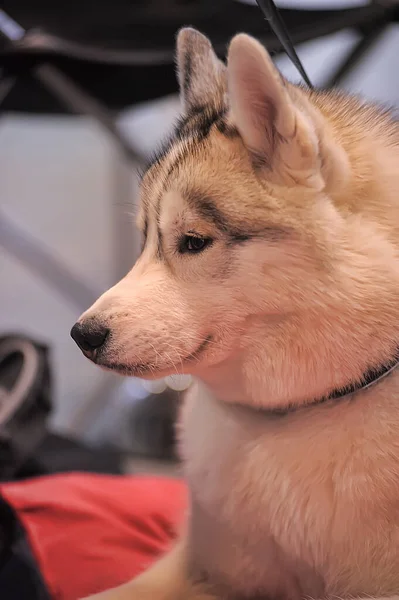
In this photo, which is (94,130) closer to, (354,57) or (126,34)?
(126,34)

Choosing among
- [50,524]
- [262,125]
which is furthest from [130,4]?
[50,524]

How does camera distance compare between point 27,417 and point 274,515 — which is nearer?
point 274,515

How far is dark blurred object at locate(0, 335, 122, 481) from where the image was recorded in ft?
3.47

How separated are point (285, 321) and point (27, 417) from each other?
1.92 ft

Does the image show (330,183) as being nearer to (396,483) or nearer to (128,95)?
(396,483)

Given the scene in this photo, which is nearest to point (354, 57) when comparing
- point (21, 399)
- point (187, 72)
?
point (187, 72)

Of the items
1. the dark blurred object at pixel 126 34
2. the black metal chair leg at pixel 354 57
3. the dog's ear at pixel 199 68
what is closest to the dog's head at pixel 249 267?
the dog's ear at pixel 199 68

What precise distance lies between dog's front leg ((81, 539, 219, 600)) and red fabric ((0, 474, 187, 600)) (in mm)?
100

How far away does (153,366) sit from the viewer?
0.66 metres

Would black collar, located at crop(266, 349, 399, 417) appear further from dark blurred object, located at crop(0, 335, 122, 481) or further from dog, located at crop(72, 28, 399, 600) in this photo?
dark blurred object, located at crop(0, 335, 122, 481)

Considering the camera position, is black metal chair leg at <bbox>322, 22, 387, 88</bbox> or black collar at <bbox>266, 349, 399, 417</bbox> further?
black metal chair leg at <bbox>322, 22, 387, 88</bbox>

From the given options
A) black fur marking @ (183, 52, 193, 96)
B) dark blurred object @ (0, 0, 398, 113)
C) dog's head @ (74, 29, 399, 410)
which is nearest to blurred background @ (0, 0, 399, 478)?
dark blurred object @ (0, 0, 398, 113)

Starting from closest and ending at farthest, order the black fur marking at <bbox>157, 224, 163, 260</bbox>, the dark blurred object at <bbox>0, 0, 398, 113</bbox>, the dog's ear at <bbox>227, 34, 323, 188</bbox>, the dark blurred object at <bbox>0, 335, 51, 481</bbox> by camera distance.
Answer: the dog's ear at <bbox>227, 34, 323, 188</bbox>, the black fur marking at <bbox>157, 224, 163, 260</bbox>, the dark blurred object at <bbox>0, 335, 51, 481</bbox>, the dark blurred object at <bbox>0, 0, 398, 113</bbox>

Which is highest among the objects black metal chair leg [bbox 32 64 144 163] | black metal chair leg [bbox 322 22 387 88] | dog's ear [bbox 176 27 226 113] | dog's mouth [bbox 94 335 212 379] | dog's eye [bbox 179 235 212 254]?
black metal chair leg [bbox 32 64 144 163]
